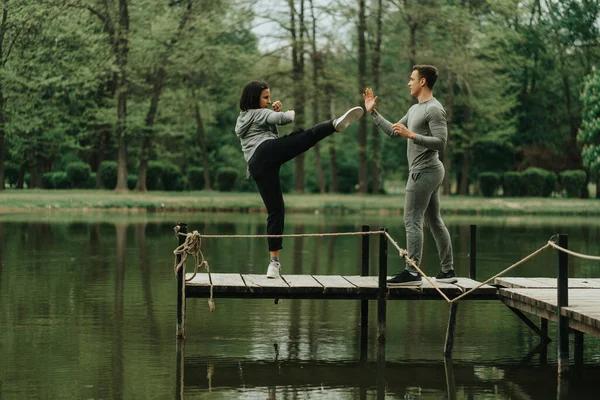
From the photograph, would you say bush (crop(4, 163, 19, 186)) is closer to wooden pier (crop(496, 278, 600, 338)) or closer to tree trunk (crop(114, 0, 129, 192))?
tree trunk (crop(114, 0, 129, 192))

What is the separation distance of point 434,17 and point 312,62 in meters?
6.20

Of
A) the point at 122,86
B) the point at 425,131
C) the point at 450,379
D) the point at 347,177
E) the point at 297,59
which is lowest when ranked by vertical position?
the point at 450,379

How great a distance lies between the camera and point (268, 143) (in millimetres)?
10719

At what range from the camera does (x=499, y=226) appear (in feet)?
111

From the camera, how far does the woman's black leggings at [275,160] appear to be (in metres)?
10.5

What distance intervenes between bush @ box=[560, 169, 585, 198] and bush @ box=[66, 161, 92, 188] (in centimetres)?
2536

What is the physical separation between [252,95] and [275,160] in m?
0.68

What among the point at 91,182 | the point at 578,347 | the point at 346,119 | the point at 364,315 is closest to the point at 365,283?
the point at 364,315

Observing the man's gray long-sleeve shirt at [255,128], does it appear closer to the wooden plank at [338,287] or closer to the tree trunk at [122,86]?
the wooden plank at [338,287]

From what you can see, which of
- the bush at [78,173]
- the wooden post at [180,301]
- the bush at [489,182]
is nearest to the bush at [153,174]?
the bush at [78,173]

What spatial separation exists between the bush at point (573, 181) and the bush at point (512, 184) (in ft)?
7.90

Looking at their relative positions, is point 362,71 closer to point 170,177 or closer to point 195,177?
point 170,177

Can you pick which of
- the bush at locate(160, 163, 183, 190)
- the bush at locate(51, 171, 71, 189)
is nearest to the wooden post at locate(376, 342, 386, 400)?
the bush at locate(160, 163, 183, 190)

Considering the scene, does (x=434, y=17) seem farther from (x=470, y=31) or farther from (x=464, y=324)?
(x=464, y=324)
